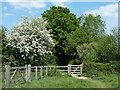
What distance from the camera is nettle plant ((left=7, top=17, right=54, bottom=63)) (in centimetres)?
2033

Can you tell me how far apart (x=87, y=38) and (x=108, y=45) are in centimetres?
686

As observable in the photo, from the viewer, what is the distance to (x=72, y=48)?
28000mm

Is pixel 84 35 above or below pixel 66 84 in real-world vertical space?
above

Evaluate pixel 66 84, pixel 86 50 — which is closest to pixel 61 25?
pixel 86 50

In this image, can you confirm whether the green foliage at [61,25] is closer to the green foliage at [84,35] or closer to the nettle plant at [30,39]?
the green foliage at [84,35]

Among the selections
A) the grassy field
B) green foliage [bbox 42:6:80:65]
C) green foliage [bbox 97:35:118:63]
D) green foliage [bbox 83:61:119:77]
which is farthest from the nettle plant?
the grassy field

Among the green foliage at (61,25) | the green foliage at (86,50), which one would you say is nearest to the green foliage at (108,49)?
the green foliage at (86,50)

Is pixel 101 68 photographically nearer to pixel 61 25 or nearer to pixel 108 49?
pixel 108 49

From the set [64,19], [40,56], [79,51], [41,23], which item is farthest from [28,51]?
[64,19]

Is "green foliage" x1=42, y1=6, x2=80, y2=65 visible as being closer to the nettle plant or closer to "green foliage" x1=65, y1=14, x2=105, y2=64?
"green foliage" x1=65, y1=14, x2=105, y2=64

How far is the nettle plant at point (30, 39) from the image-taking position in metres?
20.3

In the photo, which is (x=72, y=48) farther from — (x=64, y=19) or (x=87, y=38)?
(x=64, y=19)

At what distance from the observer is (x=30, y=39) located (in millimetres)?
20766

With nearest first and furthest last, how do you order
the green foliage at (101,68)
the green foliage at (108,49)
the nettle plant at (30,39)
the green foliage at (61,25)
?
the green foliage at (101,68)
the green foliage at (108,49)
the nettle plant at (30,39)
the green foliage at (61,25)
